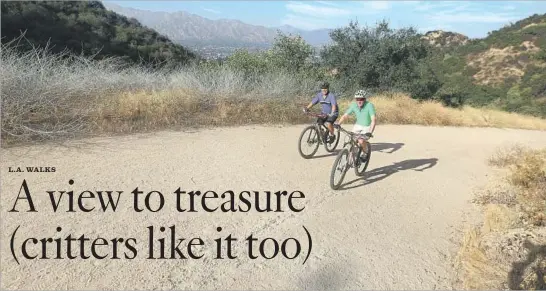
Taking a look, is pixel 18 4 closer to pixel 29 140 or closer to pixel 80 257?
pixel 29 140

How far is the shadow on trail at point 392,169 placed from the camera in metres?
7.65

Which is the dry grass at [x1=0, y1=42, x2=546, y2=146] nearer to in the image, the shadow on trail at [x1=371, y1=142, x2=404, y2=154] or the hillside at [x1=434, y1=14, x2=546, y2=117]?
the shadow on trail at [x1=371, y1=142, x2=404, y2=154]

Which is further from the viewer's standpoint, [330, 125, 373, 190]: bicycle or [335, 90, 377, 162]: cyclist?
[335, 90, 377, 162]: cyclist

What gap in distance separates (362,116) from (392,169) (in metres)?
2.04

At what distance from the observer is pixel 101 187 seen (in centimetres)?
610

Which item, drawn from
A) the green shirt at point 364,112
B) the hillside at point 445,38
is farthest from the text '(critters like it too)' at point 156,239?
the hillside at point 445,38

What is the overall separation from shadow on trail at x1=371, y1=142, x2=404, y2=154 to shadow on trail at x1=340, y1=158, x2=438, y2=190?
3.05ft

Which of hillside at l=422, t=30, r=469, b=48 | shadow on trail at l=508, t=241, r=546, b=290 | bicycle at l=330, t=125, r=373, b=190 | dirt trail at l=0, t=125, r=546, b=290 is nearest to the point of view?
dirt trail at l=0, t=125, r=546, b=290

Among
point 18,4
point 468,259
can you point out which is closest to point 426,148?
point 468,259

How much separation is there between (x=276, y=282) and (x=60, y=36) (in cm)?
2277

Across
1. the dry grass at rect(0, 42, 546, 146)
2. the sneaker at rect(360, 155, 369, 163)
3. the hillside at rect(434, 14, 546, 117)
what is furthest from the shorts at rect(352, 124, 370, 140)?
the hillside at rect(434, 14, 546, 117)

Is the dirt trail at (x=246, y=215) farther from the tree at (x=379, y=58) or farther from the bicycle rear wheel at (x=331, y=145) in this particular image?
the tree at (x=379, y=58)

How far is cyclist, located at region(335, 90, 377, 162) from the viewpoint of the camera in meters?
6.99

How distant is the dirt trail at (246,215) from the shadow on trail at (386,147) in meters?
0.21
